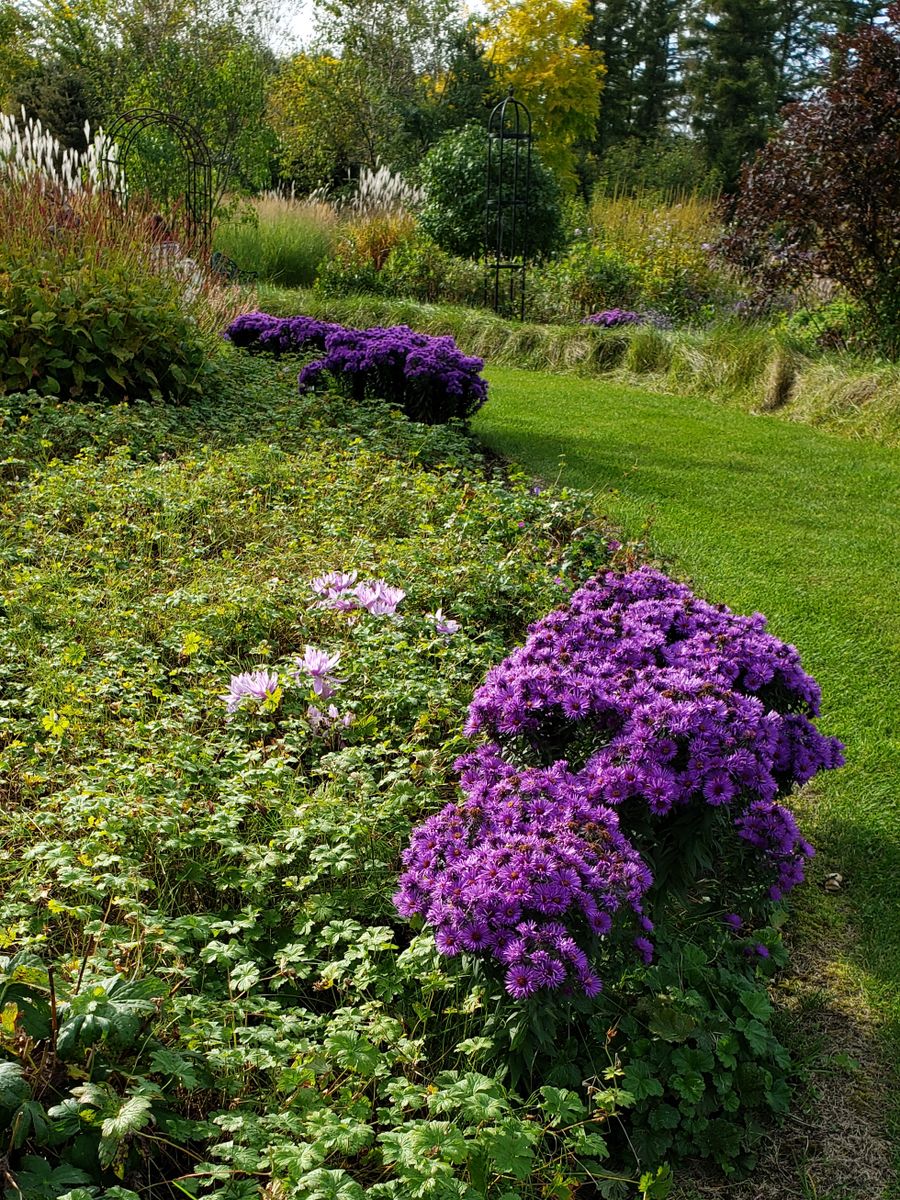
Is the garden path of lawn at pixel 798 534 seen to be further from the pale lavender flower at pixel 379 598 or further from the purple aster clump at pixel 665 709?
the pale lavender flower at pixel 379 598

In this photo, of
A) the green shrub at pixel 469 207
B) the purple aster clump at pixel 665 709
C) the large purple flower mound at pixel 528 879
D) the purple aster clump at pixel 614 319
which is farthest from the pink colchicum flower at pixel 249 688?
the green shrub at pixel 469 207

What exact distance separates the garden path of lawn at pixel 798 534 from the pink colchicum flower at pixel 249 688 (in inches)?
63.5

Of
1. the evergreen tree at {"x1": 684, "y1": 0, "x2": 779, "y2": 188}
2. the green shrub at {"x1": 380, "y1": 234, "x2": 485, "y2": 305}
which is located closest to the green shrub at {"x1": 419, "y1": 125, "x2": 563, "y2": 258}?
the green shrub at {"x1": 380, "y1": 234, "x2": 485, "y2": 305}

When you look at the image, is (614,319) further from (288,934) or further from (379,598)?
(288,934)

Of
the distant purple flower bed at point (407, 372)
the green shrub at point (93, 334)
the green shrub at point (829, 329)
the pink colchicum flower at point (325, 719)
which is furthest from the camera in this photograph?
the green shrub at point (829, 329)

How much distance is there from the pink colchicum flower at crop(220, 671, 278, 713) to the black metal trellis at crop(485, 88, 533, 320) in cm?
965

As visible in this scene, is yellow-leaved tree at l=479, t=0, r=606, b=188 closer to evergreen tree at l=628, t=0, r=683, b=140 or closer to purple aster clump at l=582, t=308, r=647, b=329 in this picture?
evergreen tree at l=628, t=0, r=683, b=140

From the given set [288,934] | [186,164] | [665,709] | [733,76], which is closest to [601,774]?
[665,709]

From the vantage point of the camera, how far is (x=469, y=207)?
46.8 ft

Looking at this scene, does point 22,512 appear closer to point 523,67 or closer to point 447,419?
point 447,419

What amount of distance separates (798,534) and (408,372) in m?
2.66

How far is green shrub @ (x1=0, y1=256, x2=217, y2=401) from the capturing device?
637 cm

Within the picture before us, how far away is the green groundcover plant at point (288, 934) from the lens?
64.4 inches

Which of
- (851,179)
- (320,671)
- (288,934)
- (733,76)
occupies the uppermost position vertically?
(733,76)
